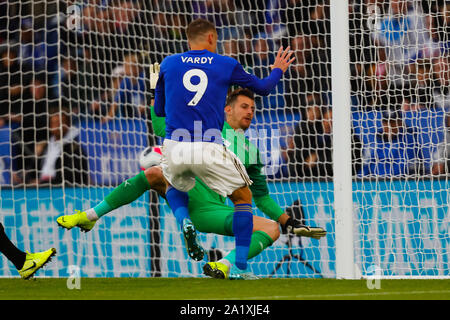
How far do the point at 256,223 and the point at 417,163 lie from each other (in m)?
1.94

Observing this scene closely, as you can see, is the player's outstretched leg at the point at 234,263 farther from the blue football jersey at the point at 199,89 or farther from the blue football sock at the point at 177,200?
the blue football jersey at the point at 199,89

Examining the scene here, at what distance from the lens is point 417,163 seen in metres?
7.40

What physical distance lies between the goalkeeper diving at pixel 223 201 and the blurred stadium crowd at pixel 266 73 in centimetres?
117

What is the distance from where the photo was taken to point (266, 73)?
331 inches

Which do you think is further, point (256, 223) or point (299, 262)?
point (299, 262)

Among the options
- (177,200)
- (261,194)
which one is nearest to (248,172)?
(261,194)

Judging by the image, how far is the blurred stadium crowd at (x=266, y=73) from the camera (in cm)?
741

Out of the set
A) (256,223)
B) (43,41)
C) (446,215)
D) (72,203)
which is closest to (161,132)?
(256,223)

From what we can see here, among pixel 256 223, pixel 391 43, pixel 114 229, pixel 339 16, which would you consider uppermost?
pixel 391 43

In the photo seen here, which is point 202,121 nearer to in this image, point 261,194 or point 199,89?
point 199,89

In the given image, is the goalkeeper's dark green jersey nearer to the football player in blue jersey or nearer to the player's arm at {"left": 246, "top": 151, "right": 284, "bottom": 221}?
the player's arm at {"left": 246, "top": 151, "right": 284, "bottom": 221}

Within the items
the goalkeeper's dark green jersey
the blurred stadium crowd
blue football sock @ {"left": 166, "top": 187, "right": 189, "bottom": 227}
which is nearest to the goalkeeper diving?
the goalkeeper's dark green jersey

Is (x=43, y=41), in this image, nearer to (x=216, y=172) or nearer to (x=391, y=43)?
(x=391, y=43)

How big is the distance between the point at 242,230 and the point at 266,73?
319 cm
